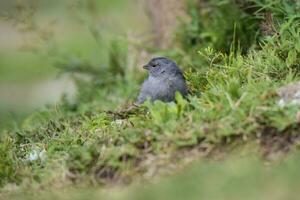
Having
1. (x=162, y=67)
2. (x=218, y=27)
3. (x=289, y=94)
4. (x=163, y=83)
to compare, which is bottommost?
(x=289, y=94)

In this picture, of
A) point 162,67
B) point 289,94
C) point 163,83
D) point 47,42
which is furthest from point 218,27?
point 289,94

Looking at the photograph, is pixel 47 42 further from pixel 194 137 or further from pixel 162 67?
pixel 194 137

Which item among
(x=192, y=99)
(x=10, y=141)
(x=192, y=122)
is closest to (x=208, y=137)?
(x=192, y=122)

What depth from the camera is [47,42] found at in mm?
11266

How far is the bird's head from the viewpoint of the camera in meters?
7.67

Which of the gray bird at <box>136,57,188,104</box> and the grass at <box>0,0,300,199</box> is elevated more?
the gray bird at <box>136,57,188,104</box>

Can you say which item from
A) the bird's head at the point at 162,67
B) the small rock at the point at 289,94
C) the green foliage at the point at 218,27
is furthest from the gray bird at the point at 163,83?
the small rock at the point at 289,94

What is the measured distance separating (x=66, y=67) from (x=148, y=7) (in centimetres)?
144

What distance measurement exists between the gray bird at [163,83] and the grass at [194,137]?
0.18m

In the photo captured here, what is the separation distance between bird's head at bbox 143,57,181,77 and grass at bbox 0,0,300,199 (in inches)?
12.2

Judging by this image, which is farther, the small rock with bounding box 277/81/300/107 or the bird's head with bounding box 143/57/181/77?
the bird's head with bounding box 143/57/181/77

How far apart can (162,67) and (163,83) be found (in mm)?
250

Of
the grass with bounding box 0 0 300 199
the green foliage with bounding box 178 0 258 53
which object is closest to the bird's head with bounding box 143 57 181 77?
the grass with bounding box 0 0 300 199

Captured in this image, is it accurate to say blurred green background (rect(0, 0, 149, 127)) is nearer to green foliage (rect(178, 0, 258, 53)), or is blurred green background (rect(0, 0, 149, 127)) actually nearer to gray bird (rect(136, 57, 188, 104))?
green foliage (rect(178, 0, 258, 53))
